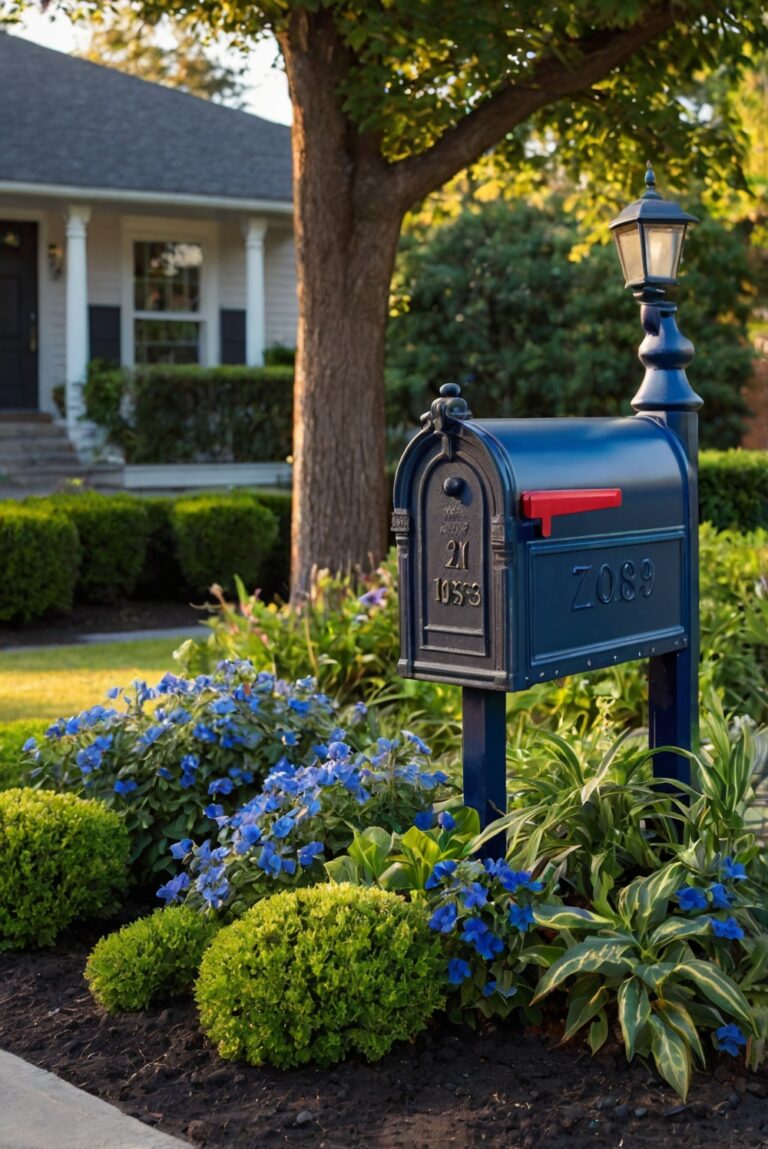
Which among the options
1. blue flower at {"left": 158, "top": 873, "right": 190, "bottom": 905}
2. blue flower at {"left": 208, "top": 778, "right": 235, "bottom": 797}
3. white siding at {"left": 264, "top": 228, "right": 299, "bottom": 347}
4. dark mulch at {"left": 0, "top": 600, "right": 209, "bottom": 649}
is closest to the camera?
blue flower at {"left": 158, "top": 873, "right": 190, "bottom": 905}

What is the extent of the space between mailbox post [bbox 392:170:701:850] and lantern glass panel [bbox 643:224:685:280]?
1.08 ft

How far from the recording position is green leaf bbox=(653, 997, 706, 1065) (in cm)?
316

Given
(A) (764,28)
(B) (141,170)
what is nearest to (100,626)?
(A) (764,28)

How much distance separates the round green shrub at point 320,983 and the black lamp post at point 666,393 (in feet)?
3.86

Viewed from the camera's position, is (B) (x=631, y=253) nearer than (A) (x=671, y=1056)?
No

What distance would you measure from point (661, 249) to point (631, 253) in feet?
0.29

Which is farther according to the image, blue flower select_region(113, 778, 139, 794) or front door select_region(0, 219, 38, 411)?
front door select_region(0, 219, 38, 411)

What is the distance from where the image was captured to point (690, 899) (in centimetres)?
339

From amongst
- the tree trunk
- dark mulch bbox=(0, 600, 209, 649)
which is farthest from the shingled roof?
the tree trunk

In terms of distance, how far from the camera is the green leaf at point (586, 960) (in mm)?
3248

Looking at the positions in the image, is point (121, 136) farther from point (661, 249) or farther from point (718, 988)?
point (718, 988)

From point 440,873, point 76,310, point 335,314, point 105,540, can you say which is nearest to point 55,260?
point 76,310

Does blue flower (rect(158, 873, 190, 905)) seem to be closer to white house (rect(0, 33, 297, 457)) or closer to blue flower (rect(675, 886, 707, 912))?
blue flower (rect(675, 886, 707, 912))

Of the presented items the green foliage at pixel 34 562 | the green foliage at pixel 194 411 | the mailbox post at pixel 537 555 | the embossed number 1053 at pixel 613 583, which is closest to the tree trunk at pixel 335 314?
the green foliage at pixel 34 562
